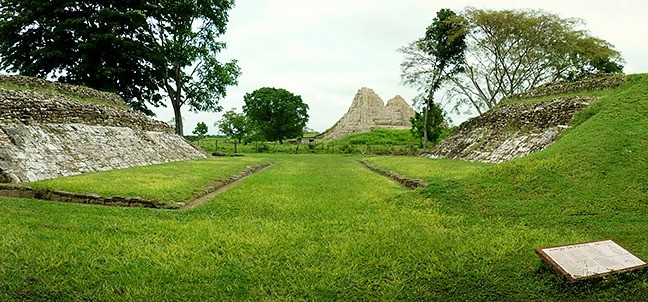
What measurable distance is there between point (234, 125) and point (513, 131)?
46.9 meters

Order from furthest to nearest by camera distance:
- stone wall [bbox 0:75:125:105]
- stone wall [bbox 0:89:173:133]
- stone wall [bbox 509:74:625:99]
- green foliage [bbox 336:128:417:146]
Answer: green foliage [bbox 336:128:417:146] → stone wall [bbox 509:74:625:99] → stone wall [bbox 0:75:125:105] → stone wall [bbox 0:89:173:133]

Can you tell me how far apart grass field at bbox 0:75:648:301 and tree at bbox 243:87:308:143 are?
54.5 m

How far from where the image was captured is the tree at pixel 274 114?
6397 cm

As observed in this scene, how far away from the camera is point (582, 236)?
5867 mm

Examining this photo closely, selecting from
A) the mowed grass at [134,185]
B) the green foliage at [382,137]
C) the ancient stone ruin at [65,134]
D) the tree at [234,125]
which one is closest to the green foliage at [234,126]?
the tree at [234,125]

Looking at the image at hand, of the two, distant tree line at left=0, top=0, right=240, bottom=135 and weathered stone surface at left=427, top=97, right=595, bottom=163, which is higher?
distant tree line at left=0, top=0, right=240, bottom=135

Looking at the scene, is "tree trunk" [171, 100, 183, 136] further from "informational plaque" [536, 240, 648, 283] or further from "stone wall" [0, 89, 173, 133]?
"informational plaque" [536, 240, 648, 283]

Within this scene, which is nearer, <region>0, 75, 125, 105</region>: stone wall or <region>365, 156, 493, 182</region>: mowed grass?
<region>365, 156, 493, 182</region>: mowed grass

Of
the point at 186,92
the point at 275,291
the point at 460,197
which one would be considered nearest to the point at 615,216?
the point at 460,197

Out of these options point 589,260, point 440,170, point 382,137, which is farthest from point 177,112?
point 382,137

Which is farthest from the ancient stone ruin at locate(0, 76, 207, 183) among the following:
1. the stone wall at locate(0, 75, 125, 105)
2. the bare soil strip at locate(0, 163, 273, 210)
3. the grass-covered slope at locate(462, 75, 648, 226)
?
the grass-covered slope at locate(462, 75, 648, 226)

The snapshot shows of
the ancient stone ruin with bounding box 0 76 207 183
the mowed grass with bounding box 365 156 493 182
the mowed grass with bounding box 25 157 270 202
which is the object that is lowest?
the mowed grass with bounding box 25 157 270 202

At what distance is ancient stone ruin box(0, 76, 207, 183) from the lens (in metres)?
11.0

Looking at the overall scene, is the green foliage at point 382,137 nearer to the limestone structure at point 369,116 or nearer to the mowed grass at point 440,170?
the limestone structure at point 369,116
